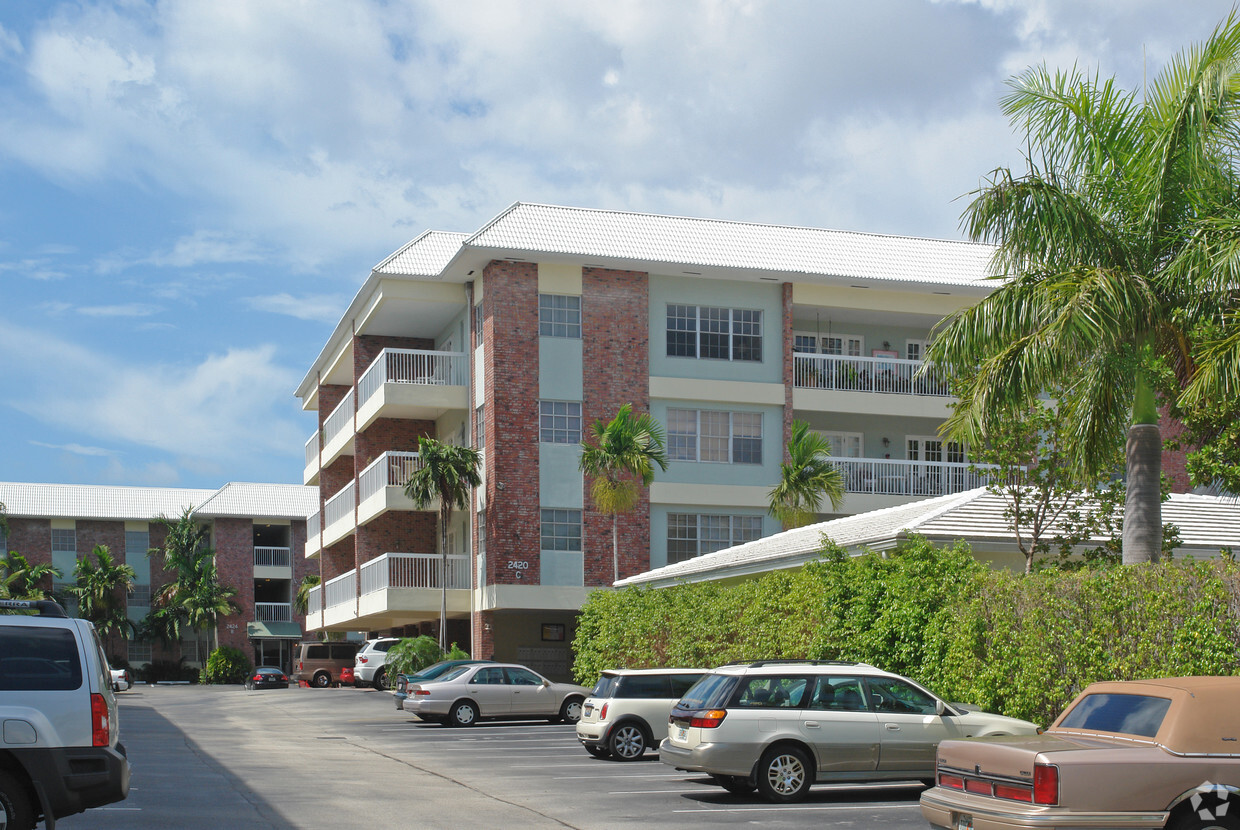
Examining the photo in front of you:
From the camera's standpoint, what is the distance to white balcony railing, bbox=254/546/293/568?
75812mm

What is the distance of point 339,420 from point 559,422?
13.4m

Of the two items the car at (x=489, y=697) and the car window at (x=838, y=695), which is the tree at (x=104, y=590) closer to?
the car at (x=489, y=697)

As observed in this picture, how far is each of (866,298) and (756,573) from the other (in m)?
16.8

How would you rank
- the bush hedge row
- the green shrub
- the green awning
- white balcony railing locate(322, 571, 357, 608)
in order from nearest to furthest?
1. the bush hedge row
2. white balcony railing locate(322, 571, 357, 608)
3. the green shrub
4. the green awning

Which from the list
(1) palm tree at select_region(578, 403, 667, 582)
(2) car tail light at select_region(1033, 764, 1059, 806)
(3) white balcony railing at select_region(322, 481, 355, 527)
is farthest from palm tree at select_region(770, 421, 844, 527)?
(2) car tail light at select_region(1033, 764, 1059, 806)

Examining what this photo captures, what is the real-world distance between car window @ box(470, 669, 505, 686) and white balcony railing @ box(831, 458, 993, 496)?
13.9 meters

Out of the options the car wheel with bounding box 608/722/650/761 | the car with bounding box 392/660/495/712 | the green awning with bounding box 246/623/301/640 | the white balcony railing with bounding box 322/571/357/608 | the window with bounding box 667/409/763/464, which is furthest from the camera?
the green awning with bounding box 246/623/301/640

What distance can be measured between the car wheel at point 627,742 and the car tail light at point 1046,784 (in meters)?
11.2

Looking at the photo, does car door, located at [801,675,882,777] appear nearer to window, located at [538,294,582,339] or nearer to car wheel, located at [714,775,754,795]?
car wheel, located at [714,775,754,795]

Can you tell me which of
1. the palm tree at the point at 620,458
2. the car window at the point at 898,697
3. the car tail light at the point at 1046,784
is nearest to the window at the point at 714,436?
the palm tree at the point at 620,458

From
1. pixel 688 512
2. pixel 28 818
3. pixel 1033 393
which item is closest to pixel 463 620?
pixel 688 512

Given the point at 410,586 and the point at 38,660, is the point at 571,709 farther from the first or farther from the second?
the point at 38,660

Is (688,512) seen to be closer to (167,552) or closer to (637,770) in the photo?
(637,770)

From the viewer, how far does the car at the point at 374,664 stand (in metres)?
46.0
